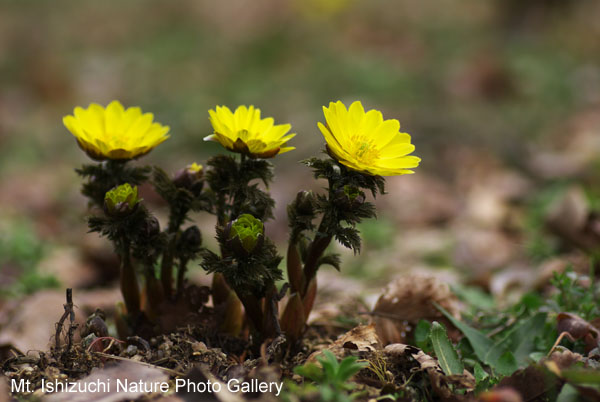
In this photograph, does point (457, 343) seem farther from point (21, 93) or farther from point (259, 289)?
point (21, 93)

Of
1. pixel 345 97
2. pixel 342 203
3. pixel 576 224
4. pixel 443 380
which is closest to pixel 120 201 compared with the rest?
pixel 342 203

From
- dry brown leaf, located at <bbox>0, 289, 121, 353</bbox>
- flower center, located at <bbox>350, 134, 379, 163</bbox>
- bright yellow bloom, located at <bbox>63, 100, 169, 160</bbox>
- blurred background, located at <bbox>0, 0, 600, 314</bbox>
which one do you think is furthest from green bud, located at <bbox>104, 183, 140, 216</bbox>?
dry brown leaf, located at <bbox>0, 289, 121, 353</bbox>

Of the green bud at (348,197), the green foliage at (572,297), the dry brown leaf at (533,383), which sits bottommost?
the dry brown leaf at (533,383)

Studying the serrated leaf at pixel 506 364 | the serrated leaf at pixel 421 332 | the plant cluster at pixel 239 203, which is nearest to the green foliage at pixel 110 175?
the plant cluster at pixel 239 203

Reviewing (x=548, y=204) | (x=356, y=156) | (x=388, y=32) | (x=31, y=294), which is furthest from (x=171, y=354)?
(x=388, y=32)

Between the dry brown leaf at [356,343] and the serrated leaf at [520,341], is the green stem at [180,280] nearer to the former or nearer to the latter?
the dry brown leaf at [356,343]

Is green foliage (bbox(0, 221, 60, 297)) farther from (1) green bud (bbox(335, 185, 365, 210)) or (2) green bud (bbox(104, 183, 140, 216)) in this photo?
(1) green bud (bbox(335, 185, 365, 210))
